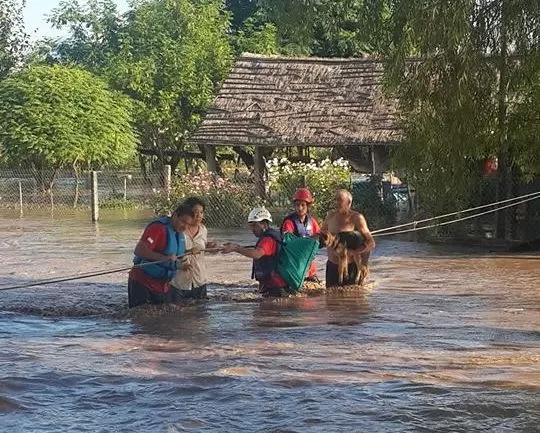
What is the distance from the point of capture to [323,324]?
1055 centimetres

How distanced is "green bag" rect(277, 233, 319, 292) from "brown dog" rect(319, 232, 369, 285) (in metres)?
0.25

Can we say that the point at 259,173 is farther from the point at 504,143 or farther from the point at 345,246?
the point at 345,246

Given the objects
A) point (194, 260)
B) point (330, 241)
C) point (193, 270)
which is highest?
point (330, 241)

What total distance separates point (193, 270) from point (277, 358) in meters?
2.91

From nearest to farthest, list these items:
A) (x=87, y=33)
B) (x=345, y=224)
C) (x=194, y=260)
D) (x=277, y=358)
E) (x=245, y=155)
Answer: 1. (x=277, y=358)
2. (x=194, y=260)
3. (x=345, y=224)
4. (x=245, y=155)
5. (x=87, y=33)

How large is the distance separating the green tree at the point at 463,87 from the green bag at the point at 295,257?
6142 mm

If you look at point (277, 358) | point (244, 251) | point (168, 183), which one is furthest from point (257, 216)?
point (168, 183)

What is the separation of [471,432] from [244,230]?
1723cm

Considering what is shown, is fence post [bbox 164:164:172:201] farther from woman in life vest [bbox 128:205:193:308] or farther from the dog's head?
woman in life vest [bbox 128:205:193:308]

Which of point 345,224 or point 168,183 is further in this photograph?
point 168,183

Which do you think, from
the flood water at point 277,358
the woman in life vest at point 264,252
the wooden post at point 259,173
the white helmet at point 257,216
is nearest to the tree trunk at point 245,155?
the wooden post at point 259,173

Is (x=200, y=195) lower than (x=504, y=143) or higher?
lower

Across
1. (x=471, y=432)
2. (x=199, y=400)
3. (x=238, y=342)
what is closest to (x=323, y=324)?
(x=238, y=342)

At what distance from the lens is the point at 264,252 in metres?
11.5
